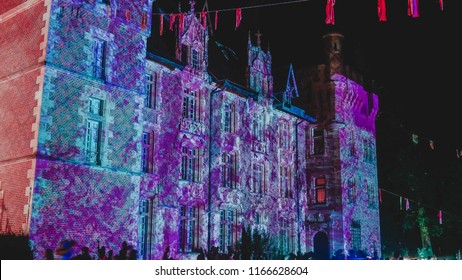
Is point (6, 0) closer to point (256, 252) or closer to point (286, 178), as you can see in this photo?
point (256, 252)

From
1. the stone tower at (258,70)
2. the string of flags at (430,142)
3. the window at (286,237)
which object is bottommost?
the window at (286,237)

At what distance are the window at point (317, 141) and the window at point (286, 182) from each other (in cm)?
297

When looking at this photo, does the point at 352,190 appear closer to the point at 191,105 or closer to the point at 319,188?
the point at 319,188

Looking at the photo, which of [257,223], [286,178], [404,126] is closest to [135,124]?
[257,223]

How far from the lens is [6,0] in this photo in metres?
18.7

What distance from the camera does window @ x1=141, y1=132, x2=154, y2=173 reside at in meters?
21.2

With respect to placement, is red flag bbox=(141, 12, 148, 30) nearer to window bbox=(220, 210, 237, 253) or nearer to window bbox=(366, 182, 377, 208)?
window bbox=(220, 210, 237, 253)

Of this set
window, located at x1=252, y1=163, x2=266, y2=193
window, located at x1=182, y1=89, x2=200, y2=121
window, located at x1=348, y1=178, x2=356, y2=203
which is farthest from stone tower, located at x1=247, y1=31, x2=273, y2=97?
window, located at x1=348, y1=178, x2=356, y2=203

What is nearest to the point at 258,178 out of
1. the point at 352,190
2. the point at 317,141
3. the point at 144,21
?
the point at 317,141

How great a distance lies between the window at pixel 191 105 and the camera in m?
23.9

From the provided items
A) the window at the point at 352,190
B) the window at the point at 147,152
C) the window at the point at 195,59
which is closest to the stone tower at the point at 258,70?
the window at the point at 195,59

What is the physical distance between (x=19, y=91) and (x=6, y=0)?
424cm

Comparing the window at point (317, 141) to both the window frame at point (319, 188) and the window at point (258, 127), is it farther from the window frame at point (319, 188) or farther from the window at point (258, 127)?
the window at point (258, 127)

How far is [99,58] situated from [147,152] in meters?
4.97
